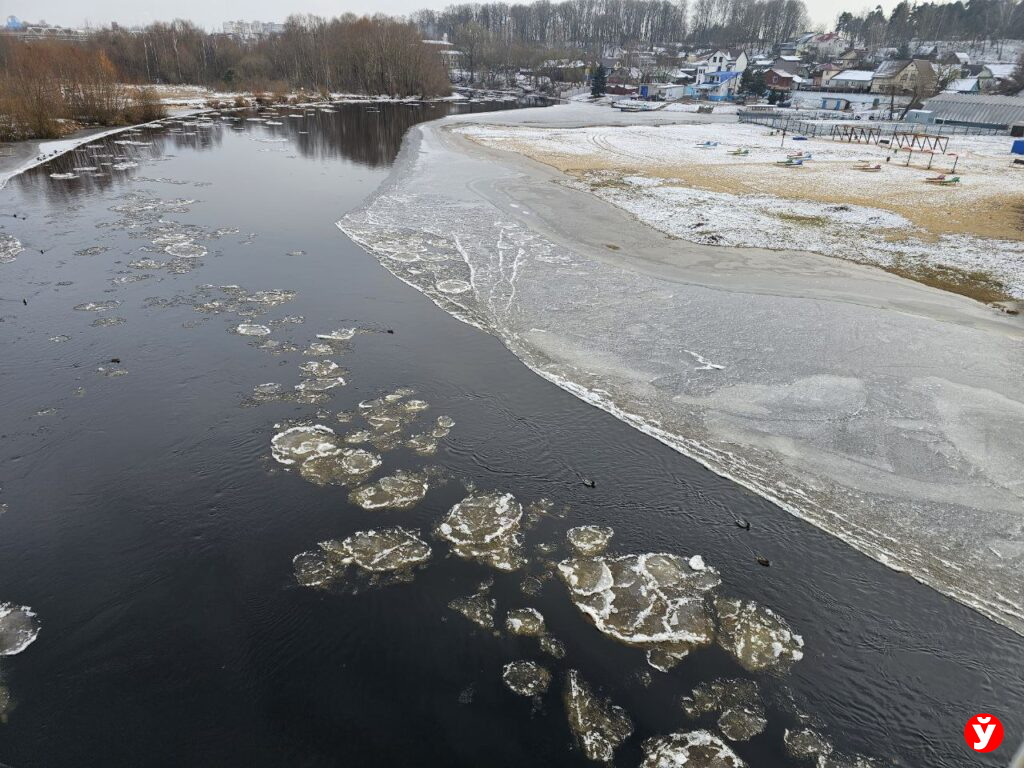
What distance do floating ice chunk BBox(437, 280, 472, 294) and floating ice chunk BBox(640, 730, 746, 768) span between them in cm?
1042

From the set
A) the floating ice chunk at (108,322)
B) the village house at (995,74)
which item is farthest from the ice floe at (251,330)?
the village house at (995,74)

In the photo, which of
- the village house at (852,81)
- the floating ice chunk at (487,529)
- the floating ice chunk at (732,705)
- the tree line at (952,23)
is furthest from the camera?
the tree line at (952,23)

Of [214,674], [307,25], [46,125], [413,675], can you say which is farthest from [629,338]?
[307,25]

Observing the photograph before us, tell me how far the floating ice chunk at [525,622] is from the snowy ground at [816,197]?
47.9ft

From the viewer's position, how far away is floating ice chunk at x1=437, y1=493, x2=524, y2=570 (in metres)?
6.46

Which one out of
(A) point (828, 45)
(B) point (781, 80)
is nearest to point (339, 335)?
(B) point (781, 80)

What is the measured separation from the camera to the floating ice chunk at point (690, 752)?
4.59 meters

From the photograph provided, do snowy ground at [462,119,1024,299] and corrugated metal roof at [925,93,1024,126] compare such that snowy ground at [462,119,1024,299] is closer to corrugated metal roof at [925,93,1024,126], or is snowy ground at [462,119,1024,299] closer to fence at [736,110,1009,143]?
fence at [736,110,1009,143]

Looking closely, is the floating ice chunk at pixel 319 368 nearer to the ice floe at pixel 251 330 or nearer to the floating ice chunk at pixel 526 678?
the ice floe at pixel 251 330

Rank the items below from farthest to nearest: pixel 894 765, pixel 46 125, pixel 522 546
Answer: pixel 46 125 → pixel 522 546 → pixel 894 765

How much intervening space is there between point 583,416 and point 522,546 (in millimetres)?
2939

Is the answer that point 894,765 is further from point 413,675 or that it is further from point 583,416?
point 583,416

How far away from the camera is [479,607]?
5.86 m

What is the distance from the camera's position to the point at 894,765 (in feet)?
15.3
